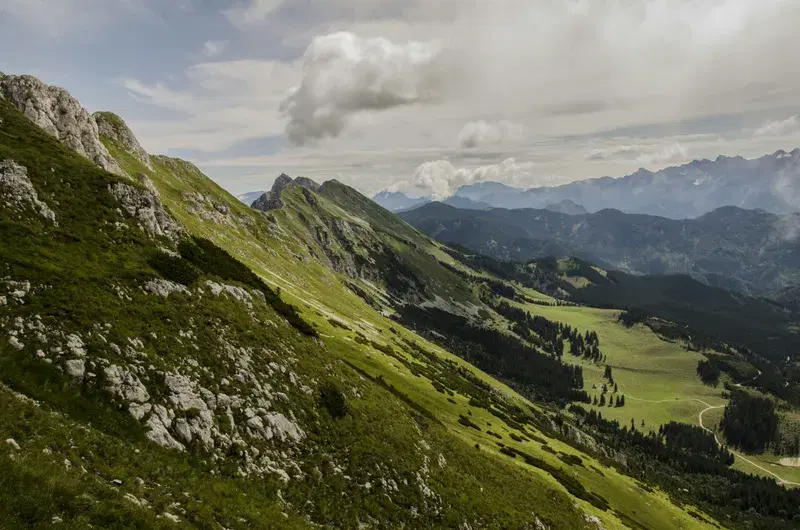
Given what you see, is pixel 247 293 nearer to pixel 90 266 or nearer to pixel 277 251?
pixel 90 266

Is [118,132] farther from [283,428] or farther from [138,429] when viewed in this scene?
[138,429]

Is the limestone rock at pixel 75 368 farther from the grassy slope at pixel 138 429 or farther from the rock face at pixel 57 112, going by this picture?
the rock face at pixel 57 112

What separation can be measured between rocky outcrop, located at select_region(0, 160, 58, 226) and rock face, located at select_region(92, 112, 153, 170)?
117 metres

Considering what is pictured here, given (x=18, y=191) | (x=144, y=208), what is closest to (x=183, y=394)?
(x=18, y=191)

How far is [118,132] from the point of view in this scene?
437 ft

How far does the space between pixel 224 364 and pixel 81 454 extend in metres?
12.0

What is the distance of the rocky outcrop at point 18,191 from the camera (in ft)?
99.7

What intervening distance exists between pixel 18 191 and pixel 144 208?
10178 mm

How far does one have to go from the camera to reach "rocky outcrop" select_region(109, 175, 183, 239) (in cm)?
3944

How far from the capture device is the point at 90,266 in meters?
29.3

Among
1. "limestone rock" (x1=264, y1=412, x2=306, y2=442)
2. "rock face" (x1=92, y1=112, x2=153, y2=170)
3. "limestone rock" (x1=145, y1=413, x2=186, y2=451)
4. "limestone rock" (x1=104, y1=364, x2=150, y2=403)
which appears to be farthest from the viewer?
"rock face" (x1=92, y1=112, x2=153, y2=170)

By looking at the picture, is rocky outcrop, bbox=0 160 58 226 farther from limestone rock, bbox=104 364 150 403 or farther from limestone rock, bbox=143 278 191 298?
limestone rock, bbox=104 364 150 403

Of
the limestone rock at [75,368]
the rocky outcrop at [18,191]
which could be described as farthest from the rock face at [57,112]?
the limestone rock at [75,368]

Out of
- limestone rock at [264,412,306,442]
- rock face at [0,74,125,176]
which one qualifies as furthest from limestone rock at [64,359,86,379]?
rock face at [0,74,125,176]
